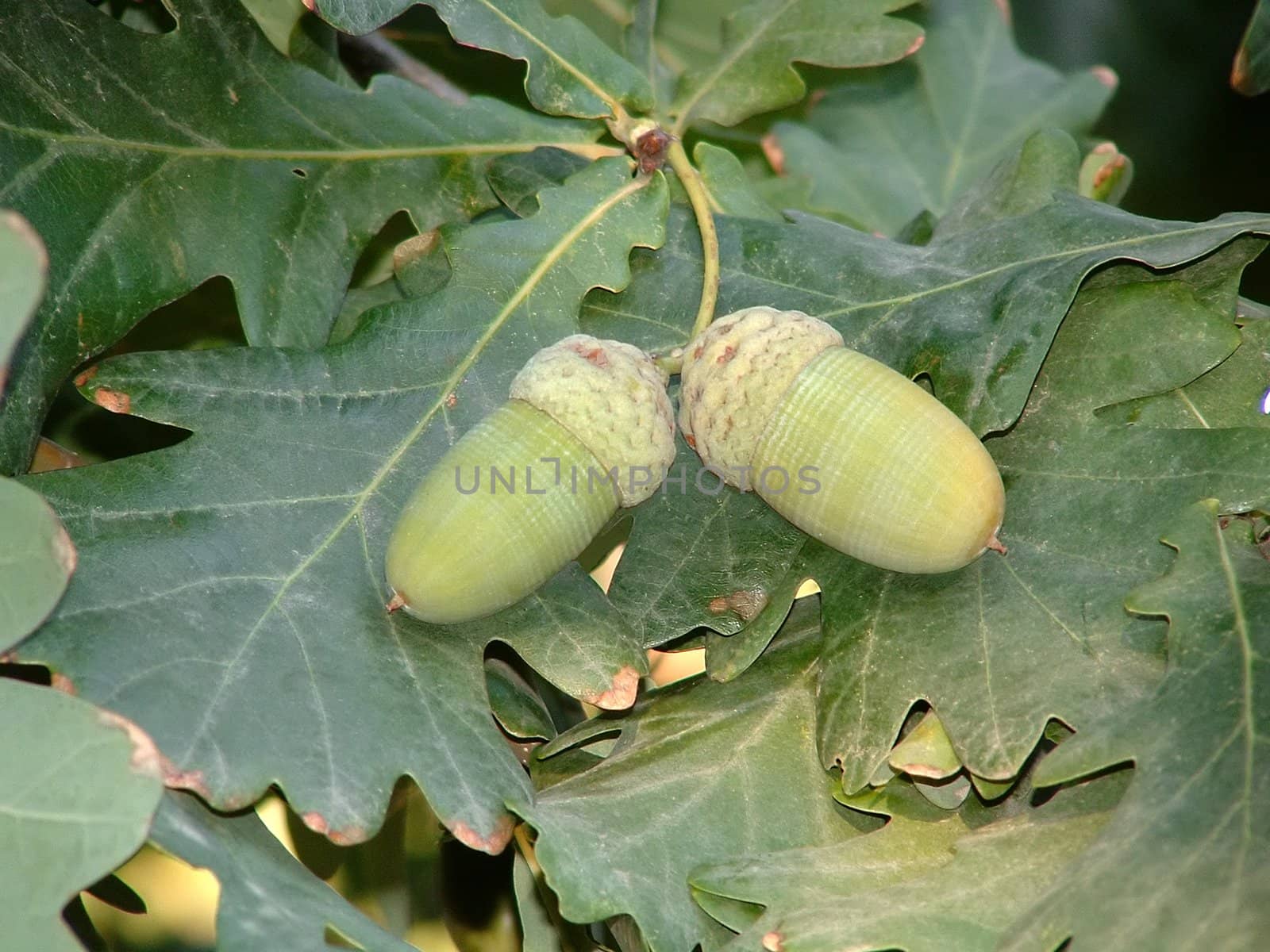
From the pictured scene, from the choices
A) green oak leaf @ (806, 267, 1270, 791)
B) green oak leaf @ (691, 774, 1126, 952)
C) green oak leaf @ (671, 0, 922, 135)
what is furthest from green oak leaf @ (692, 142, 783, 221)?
green oak leaf @ (691, 774, 1126, 952)

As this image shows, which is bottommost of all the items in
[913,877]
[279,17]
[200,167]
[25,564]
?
[913,877]

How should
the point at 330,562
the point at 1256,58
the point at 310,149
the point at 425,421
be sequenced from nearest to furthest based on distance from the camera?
the point at 330,562
the point at 425,421
the point at 310,149
the point at 1256,58

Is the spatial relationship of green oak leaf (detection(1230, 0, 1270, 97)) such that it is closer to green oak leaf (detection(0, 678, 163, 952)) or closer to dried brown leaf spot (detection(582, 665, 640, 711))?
dried brown leaf spot (detection(582, 665, 640, 711))

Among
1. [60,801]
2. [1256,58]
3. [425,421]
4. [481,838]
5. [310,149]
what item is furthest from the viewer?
[1256,58]

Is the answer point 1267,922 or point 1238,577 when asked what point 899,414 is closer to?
point 1238,577

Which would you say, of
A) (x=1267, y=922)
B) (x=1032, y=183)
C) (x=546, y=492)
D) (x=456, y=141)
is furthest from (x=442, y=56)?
(x=1267, y=922)

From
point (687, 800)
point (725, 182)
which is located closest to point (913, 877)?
point (687, 800)

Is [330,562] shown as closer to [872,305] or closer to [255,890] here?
[255,890]
